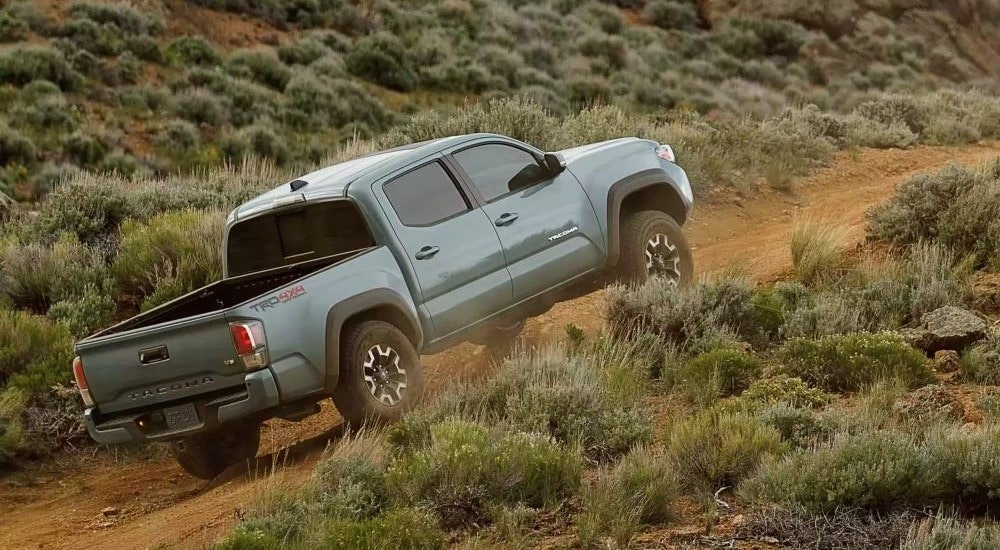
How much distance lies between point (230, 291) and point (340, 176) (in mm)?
1153

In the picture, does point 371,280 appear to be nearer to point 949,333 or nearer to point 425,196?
point 425,196

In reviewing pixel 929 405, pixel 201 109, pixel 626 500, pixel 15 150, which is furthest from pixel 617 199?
pixel 201 109

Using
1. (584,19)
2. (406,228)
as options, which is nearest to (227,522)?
(406,228)

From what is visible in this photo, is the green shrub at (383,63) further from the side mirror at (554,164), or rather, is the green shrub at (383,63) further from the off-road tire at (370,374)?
the off-road tire at (370,374)

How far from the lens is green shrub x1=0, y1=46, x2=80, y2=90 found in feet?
76.2

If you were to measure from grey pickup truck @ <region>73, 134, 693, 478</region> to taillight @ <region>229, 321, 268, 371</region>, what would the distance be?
0.03 ft

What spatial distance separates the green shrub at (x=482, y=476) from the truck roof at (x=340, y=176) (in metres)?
2.54

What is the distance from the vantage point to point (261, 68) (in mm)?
26547

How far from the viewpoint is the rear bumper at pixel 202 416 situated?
7758 millimetres

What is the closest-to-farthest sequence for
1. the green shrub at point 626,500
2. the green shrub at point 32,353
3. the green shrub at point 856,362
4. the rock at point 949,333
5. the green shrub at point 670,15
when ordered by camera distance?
the green shrub at point 626,500 < the green shrub at point 856,362 < the rock at point 949,333 < the green shrub at point 32,353 < the green shrub at point 670,15

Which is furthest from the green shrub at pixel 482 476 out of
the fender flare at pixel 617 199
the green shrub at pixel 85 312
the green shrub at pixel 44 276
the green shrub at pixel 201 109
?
the green shrub at pixel 201 109

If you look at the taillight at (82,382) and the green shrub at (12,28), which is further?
the green shrub at (12,28)

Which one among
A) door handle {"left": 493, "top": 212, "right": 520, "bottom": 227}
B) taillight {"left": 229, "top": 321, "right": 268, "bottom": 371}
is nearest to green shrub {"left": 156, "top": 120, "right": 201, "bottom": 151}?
door handle {"left": 493, "top": 212, "right": 520, "bottom": 227}

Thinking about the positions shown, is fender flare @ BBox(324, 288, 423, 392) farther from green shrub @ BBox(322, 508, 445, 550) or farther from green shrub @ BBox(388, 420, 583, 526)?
green shrub @ BBox(322, 508, 445, 550)
